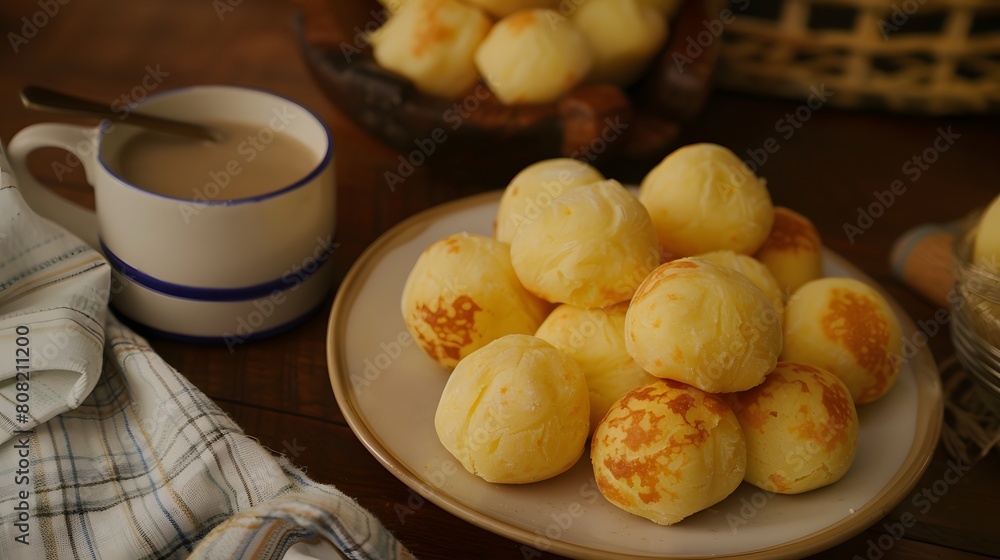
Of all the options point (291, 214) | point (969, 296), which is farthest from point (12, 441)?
point (969, 296)

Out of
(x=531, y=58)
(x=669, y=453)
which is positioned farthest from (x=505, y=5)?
(x=669, y=453)

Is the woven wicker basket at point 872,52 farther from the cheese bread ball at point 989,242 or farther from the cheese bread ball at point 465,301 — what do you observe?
the cheese bread ball at point 465,301

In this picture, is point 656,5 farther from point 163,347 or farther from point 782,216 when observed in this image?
point 163,347

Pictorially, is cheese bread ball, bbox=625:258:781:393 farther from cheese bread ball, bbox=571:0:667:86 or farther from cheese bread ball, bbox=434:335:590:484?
cheese bread ball, bbox=571:0:667:86

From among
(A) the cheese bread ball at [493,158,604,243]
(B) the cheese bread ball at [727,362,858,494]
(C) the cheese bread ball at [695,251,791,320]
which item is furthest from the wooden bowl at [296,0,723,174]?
(B) the cheese bread ball at [727,362,858,494]

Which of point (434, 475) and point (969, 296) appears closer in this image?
point (434, 475)
